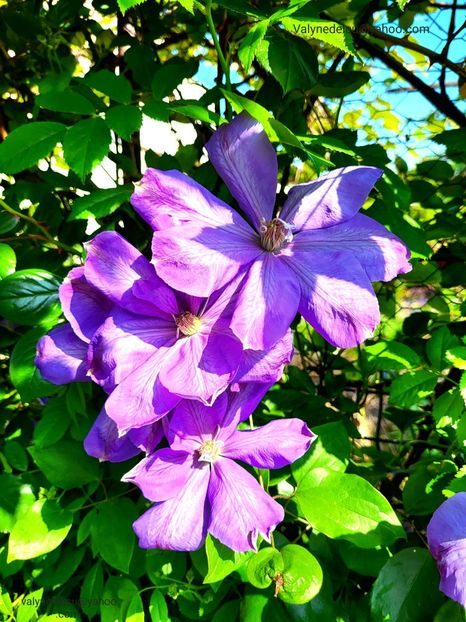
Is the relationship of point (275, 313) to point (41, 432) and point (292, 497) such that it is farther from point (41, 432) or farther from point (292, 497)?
point (41, 432)

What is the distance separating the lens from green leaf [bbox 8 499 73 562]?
795mm

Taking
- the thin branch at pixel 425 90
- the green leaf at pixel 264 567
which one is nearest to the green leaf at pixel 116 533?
the green leaf at pixel 264 567

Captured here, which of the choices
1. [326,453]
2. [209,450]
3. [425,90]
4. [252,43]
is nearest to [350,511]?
[326,453]

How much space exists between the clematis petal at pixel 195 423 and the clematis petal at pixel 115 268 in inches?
5.1

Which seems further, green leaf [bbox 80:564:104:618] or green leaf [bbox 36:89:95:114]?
green leaf [bbox 80:564:104:618]

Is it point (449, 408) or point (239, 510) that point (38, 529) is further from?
point (449, 408)

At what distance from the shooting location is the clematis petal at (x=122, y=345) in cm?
52

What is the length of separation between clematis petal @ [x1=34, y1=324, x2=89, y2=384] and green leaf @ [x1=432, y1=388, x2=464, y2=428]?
1.50 feet

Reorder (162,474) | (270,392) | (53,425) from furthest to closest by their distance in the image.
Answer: (270,392)
(53,425)
(162,474)

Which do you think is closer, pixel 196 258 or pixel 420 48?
pixel 196 258

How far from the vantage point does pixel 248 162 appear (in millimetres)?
544

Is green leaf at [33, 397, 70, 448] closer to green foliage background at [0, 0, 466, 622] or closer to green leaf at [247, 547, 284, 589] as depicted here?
green foliage background at [0, 0, 466, 622]

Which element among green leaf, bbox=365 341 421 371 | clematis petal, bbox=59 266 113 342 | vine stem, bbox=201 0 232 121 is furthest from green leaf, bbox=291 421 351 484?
vine stem, bbox=201 0 232 121

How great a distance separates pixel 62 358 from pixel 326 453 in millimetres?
383
